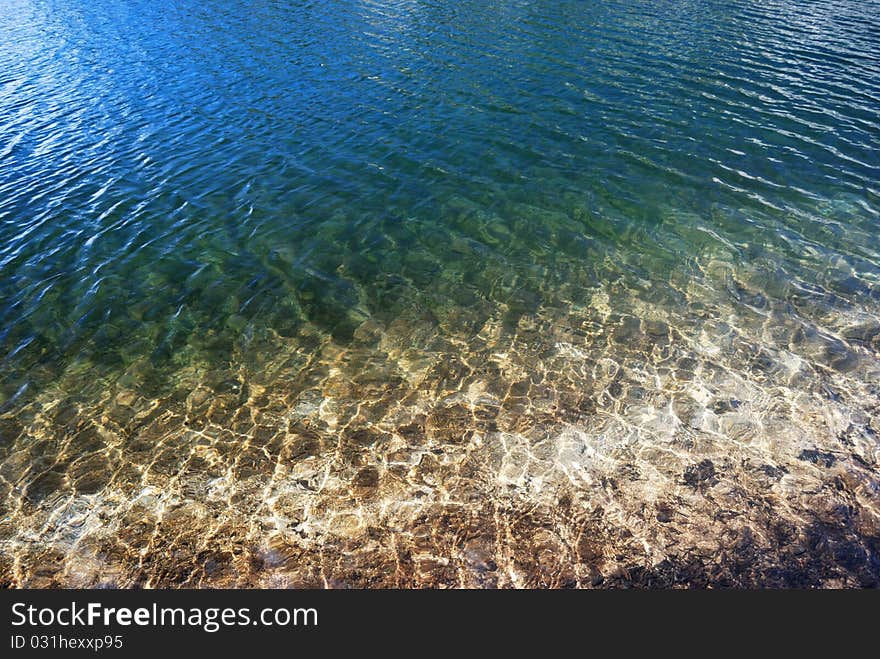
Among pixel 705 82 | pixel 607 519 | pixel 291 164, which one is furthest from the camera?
pixel 705 82

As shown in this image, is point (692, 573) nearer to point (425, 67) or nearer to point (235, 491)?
point (235, 491)

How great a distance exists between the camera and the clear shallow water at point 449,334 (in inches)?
511

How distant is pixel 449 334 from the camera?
1933cm

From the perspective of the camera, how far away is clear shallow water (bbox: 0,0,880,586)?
42.5ft

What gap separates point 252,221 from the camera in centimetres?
2650

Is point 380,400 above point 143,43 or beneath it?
beneath

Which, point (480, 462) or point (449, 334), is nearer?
point (480, 462)

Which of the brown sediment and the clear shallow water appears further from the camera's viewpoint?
the clear shallow water

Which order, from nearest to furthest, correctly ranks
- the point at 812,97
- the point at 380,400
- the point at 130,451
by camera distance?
the point at 130,451
the point at 380,400
the point at 812,97

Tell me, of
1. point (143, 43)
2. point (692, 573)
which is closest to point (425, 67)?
point (143, 43)

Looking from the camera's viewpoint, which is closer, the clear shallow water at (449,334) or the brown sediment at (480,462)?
the brown sediment at (480,462)

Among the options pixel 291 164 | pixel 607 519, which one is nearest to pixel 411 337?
pixel 607 519

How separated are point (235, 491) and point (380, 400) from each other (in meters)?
5.06

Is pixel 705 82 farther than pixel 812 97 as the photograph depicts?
Yes
